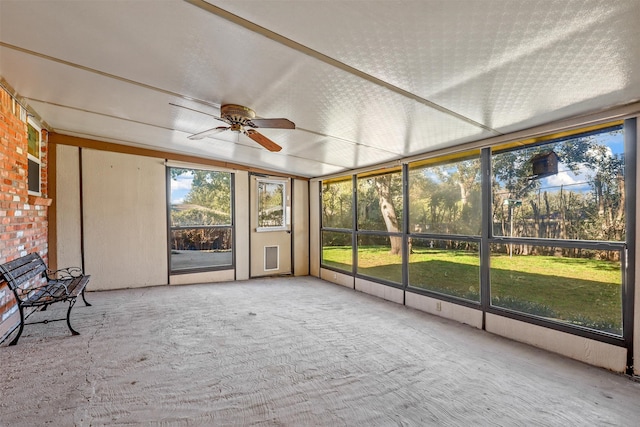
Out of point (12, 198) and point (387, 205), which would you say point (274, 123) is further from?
point (387, 205)

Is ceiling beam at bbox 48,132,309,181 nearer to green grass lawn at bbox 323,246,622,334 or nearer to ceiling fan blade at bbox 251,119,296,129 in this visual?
green grass lawn at bbox 323,246,622,334

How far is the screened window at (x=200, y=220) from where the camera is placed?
5.49 metres

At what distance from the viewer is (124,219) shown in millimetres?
5082

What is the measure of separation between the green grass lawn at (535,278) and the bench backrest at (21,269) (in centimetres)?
459

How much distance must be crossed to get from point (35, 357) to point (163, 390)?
151 centimetres

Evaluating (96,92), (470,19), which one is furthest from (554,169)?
(96,92)

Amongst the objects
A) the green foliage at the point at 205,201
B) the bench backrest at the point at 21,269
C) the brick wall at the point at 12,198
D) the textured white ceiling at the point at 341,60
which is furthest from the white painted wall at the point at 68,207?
the textured white ceiling at the point at 341,60

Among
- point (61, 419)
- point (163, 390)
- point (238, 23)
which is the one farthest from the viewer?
point (163, 390)

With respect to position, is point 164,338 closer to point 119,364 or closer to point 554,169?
point 119,364

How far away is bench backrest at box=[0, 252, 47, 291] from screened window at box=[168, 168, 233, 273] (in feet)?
6.48

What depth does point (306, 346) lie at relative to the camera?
9.54 ft

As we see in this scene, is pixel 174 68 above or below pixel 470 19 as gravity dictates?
above

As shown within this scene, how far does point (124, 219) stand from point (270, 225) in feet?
8.92

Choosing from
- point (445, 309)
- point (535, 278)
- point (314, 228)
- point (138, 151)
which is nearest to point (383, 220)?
point (314, 228)
